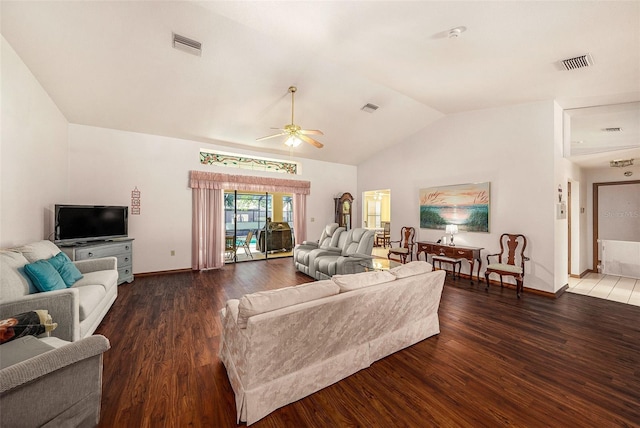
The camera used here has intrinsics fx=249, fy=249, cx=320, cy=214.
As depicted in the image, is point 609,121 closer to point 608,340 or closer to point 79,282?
point 608,340

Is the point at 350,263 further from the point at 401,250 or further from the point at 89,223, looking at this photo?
the point at 89,223

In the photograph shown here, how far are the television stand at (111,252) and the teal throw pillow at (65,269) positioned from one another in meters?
0.97

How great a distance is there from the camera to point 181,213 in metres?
5.36

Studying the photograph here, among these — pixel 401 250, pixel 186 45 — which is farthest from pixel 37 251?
pixel 401 250

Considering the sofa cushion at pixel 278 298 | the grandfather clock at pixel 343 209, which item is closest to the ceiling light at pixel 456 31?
the sofa cushion at pixel 278 298

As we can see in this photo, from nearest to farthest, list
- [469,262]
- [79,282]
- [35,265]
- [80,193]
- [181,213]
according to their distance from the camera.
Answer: [35,265] < [79,282] < [80,193] < [469,262] < [181,213]

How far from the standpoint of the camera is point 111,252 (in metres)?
4.13

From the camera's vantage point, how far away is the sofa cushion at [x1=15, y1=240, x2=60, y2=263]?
2.47 meters

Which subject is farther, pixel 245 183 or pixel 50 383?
pixel 245 183

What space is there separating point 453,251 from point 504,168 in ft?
5.78

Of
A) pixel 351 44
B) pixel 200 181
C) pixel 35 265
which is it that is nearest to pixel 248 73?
pixel 351 44

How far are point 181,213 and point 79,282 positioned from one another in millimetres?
2666

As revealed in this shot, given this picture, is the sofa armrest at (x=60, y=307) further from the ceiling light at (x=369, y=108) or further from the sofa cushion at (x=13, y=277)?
the ceiling light at (x=369, y=108)

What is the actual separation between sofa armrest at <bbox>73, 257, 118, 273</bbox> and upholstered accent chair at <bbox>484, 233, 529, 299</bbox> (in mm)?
5762
